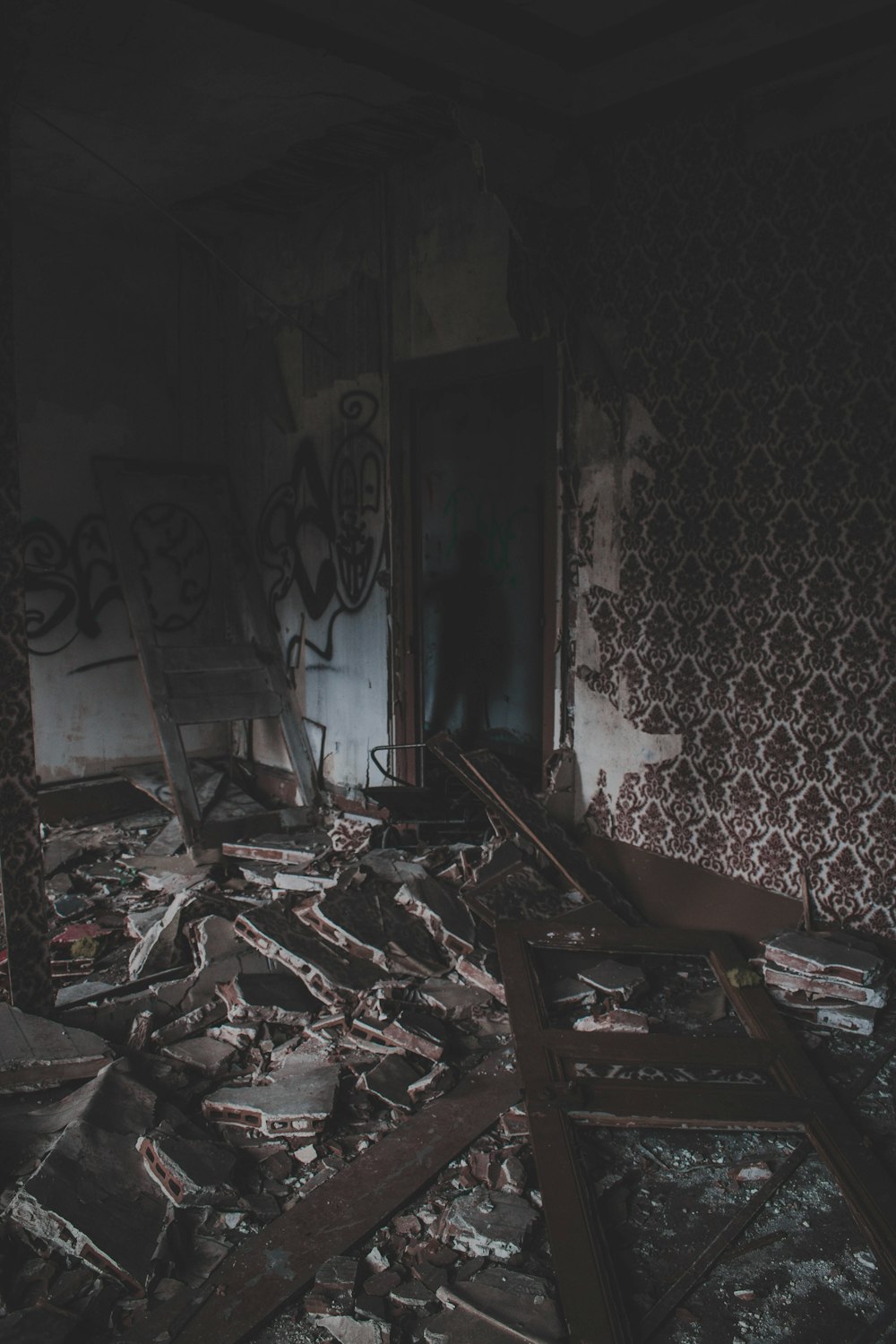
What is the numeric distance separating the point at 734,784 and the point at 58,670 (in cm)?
455

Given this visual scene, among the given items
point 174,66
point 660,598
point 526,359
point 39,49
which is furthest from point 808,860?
point 39,49

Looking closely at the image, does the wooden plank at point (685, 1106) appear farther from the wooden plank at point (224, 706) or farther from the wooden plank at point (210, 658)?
the wooden plank at point (210, 658)

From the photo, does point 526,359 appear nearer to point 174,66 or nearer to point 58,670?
point 174,66

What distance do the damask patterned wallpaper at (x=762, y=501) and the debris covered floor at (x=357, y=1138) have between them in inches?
29.0

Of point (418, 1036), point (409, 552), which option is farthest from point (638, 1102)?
point (409, 552)

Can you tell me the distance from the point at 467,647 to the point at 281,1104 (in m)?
4.97

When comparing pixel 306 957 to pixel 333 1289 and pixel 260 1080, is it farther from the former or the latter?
pixel 333 1289

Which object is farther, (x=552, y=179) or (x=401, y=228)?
(x=401, y=228)

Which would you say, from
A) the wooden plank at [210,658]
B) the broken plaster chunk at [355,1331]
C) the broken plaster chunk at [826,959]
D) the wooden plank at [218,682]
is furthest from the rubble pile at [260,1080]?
the wooden plank at [210,658]

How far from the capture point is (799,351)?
3.98m

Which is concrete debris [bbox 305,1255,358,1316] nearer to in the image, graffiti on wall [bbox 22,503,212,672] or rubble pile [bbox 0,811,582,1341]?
rubble pile [bbox 0,811,582,1341]

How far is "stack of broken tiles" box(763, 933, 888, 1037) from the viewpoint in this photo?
3629 millimetres

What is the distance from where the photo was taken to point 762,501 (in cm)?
416

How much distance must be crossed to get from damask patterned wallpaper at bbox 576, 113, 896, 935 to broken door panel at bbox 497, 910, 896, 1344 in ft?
2.54
